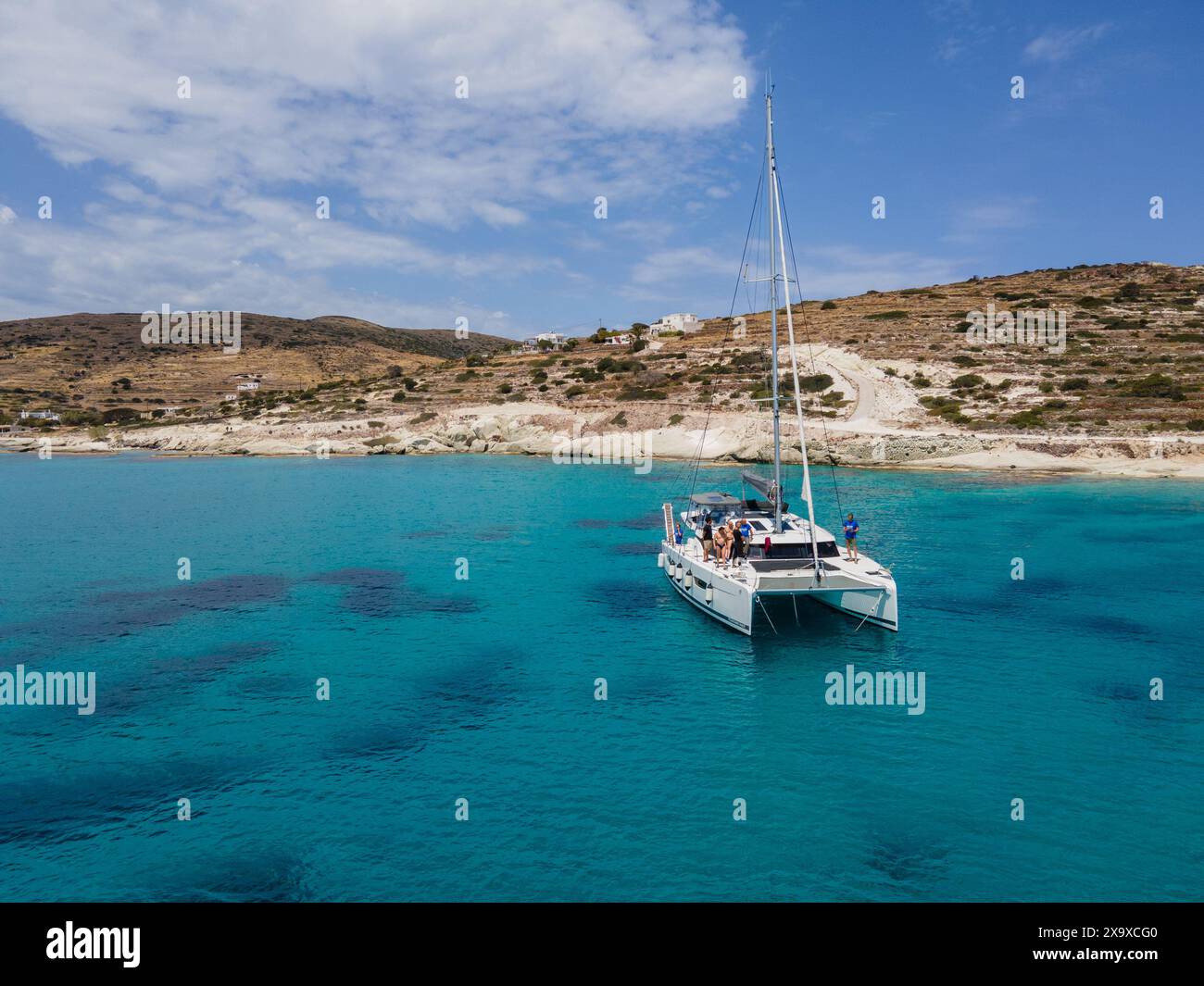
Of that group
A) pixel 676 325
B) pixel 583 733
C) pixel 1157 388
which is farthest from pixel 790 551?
pixel 676 325

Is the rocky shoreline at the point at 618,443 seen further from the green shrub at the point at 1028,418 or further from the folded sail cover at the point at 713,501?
the folded sail cover at the point at 713,501

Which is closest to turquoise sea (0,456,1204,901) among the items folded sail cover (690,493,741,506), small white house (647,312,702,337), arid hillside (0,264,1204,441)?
A: folded sail cover (690,493,741,506)

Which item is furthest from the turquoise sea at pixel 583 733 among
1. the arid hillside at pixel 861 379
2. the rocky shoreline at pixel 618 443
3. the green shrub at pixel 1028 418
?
the arid hillside at pixel 861 379

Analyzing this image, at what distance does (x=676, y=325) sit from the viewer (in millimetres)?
155750

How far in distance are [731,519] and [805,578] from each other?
506 cm

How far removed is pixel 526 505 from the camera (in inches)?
2074

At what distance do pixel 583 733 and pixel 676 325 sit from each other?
472 ft

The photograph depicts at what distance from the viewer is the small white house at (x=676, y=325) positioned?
5768 inches

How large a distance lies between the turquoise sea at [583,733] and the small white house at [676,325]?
Result: 113m

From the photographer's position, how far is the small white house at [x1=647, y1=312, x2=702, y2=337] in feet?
481

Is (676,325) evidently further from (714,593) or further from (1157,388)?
(714,593)

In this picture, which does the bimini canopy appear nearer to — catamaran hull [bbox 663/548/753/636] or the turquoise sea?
A: catamaran hull [bbox 663/548/753/636]
